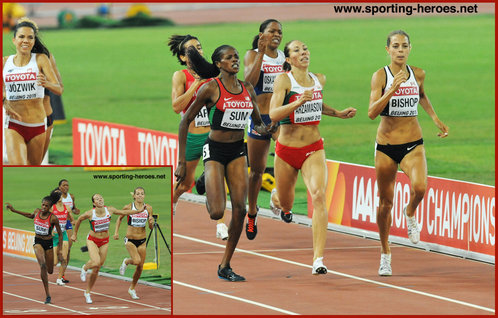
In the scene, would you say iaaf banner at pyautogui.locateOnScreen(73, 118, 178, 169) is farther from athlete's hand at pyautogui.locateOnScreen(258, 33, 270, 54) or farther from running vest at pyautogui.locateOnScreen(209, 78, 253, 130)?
running vest at pyautogui.locateOnScreen(209, 78, 253, 130)

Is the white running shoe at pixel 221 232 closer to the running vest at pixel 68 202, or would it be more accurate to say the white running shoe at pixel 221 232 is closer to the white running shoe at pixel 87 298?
the white running shoe at pixel 87 298

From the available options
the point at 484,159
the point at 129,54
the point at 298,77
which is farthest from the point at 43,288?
Result: the point at 129,54

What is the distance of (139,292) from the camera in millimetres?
11555

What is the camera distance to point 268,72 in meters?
16.4

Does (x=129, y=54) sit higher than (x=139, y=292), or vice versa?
(x=129, y=54)

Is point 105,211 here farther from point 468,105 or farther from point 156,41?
point 156,41

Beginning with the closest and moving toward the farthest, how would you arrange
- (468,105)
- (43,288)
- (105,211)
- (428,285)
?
(105,211) → (43,288) → (428,285) → (468,105)

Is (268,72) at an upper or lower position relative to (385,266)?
upper

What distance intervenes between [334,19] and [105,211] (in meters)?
60.8

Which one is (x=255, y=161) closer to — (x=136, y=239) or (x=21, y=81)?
(x=21, y=81)

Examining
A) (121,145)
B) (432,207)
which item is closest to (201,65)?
(432,207)

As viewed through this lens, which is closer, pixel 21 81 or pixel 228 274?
pixel 228 274

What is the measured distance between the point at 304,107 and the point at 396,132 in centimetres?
116

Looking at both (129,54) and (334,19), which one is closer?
(129,54)
